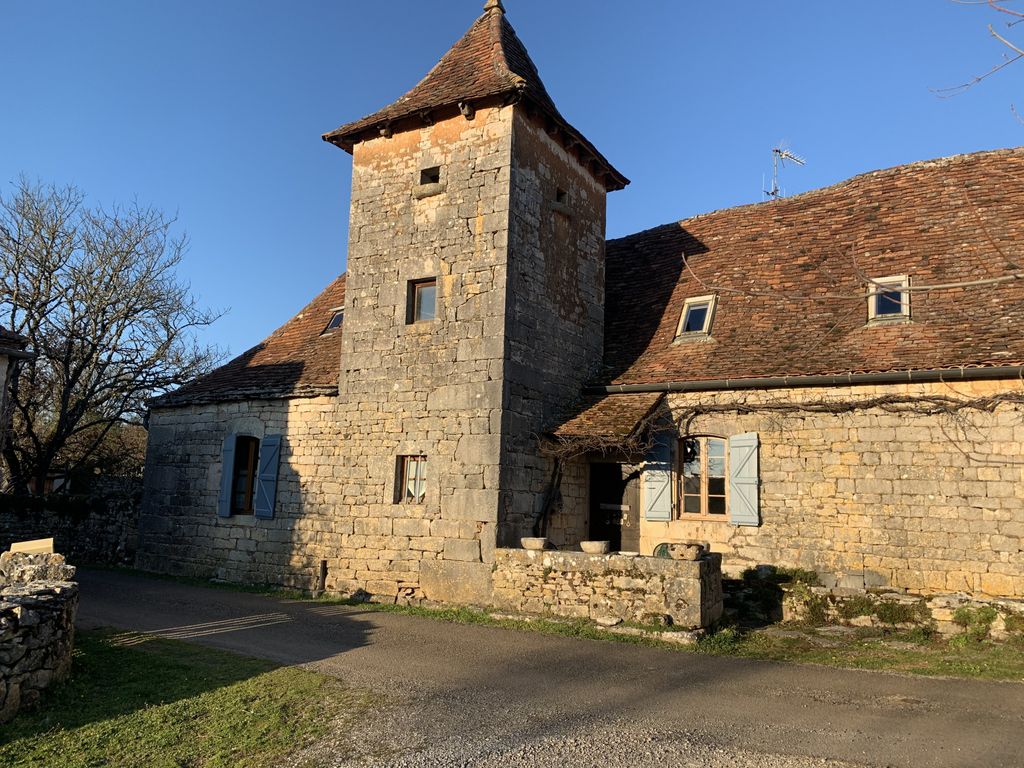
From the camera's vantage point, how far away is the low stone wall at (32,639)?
5.64 m

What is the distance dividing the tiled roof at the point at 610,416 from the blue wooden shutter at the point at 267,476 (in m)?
5.04

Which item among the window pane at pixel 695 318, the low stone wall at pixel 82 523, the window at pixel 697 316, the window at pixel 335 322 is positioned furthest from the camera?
the low stone wall at pixel 82 523

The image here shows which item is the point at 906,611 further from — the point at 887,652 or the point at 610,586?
the point at 610,586

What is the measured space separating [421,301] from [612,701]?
7452mm

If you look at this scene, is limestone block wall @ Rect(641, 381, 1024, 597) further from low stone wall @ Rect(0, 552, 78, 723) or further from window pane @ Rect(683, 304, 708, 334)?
low stone wall @ Rect(0, 552, 78, 723)

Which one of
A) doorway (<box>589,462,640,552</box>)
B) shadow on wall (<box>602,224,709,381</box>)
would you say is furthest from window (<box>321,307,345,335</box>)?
doorway (<box>589,462,640,552</box>)

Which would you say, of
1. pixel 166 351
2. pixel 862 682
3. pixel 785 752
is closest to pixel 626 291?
pixel 862 682

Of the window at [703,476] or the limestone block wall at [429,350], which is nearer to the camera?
the limestone block wall at [429,350]

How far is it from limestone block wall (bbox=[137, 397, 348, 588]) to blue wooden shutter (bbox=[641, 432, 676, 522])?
410 centimetres

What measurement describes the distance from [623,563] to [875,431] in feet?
13.0

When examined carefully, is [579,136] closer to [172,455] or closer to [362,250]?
[362,250]

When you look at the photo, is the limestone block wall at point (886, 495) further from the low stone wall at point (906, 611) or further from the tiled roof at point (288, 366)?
the tiled roof at point (288, 366)

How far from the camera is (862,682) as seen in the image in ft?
22.9

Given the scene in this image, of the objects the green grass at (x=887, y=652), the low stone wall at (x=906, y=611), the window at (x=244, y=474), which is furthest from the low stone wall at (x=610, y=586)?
the window at (x=244, y=474)
